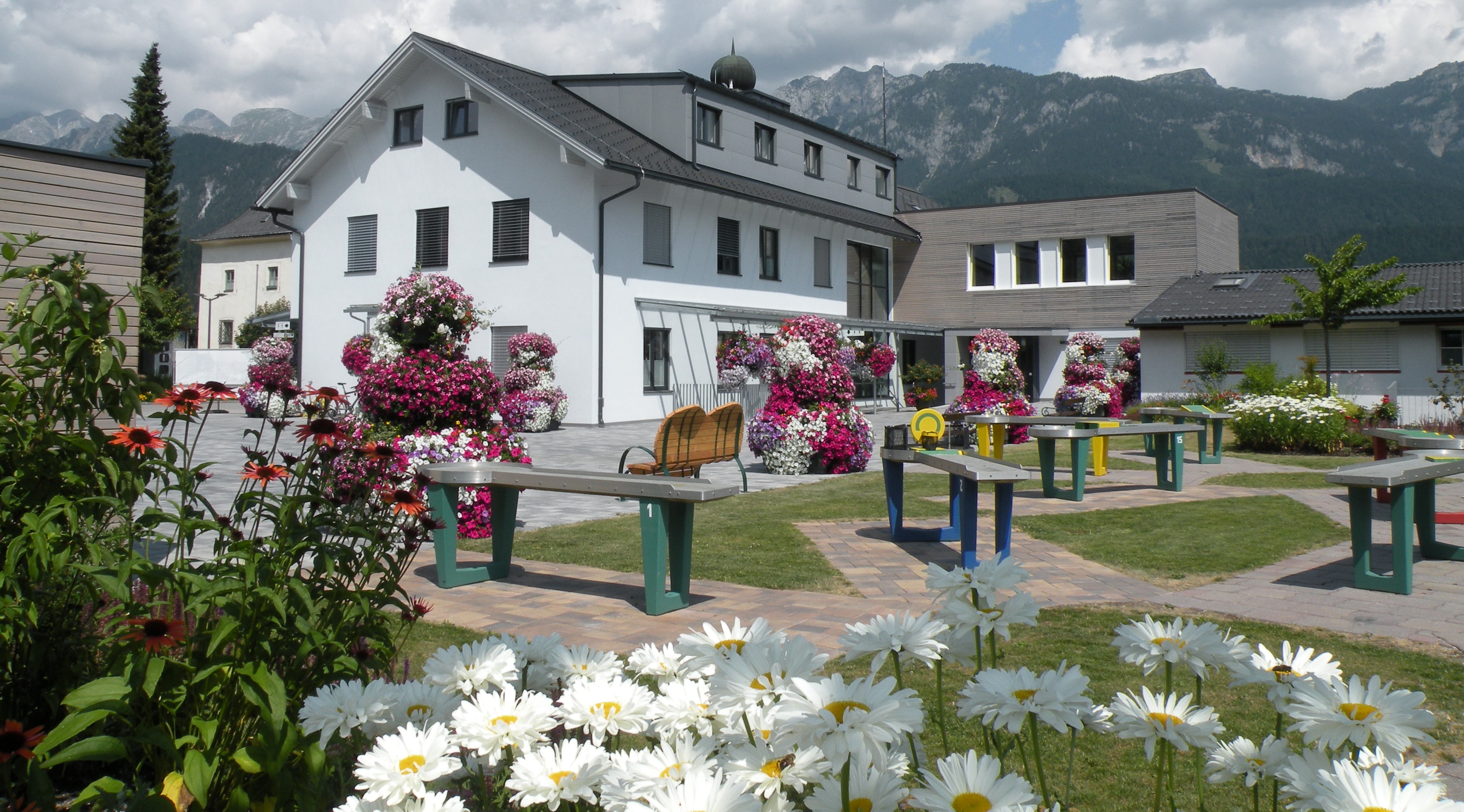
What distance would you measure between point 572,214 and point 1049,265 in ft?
55.5

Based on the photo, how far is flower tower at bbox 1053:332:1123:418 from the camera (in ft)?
84.4

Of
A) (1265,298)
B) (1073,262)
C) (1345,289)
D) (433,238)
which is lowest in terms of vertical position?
(1345,289)

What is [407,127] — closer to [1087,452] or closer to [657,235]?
[657,235]

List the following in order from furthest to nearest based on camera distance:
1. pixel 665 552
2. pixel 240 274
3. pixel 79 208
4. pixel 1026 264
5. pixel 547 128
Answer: pixel 240 274, pixel 1026 264, pixel 547 128, pixel 79 208, pixel 665 552

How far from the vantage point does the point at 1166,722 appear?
1.40 meters

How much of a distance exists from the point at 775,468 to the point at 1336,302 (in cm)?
1402

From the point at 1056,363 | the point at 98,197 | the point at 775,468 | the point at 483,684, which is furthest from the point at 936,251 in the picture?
the point at 483,684

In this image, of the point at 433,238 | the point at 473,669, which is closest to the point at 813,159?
the point at 433,238

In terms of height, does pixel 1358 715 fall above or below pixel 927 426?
below

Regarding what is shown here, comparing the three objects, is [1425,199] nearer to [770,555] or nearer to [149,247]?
[149,247]

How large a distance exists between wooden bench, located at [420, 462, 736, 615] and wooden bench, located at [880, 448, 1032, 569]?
1762 mm

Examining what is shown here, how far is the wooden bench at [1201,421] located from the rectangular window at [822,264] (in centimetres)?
1433

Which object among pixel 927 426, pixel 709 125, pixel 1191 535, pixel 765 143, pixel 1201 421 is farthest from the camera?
pixel 765 143

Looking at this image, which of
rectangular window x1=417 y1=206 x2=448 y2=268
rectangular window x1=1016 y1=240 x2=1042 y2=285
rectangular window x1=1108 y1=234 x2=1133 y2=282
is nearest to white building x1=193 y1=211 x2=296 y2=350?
rectangular window x1=417 y1=206 x2=448 y2=268
